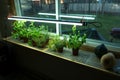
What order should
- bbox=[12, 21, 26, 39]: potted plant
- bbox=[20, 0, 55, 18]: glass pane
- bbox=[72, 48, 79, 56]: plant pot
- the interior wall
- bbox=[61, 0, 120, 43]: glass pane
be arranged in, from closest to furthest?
1. bbox=[61, 0, 120, 43]: glass pane
2. bbox=[72, 48, 79, 56]: plant pot
3. bbox=[20, 0, 55, 18]: glass pane
4. bbox=[12, 21, 26, 39]: potted plant
5. the interior wall

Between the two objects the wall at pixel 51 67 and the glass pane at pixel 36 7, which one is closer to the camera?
the wall at pixel 51 67

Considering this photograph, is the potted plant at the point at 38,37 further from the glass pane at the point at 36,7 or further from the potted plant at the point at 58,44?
the glass pane at the point at 36,7

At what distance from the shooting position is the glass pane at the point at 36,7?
7.69 ft

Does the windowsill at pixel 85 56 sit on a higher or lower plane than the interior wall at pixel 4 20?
lower

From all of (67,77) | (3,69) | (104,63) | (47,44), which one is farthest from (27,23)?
(104,63)

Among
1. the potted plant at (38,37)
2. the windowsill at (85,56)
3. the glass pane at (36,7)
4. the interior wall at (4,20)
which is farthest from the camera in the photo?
the interior wall at (4,20)

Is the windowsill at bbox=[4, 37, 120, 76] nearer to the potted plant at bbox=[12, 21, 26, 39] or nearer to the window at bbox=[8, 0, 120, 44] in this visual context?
the window at bbox=[8, 0, 120, 44]

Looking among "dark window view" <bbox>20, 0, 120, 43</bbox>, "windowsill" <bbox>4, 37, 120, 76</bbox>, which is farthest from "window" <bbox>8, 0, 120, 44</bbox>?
"windowsill" <bbox>4, 37, 120, 76</bbox>

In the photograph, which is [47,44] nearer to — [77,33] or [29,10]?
[77,33]

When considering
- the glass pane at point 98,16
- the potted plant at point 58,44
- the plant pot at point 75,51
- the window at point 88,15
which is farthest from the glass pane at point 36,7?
the plant pot at point 75,51

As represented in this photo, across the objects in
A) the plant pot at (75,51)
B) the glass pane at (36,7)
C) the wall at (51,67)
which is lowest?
the wall at (51,67)

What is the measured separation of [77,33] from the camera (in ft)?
7.10

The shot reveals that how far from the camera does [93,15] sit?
1.98 m

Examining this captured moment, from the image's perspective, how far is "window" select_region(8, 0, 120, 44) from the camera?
72.0 inches
